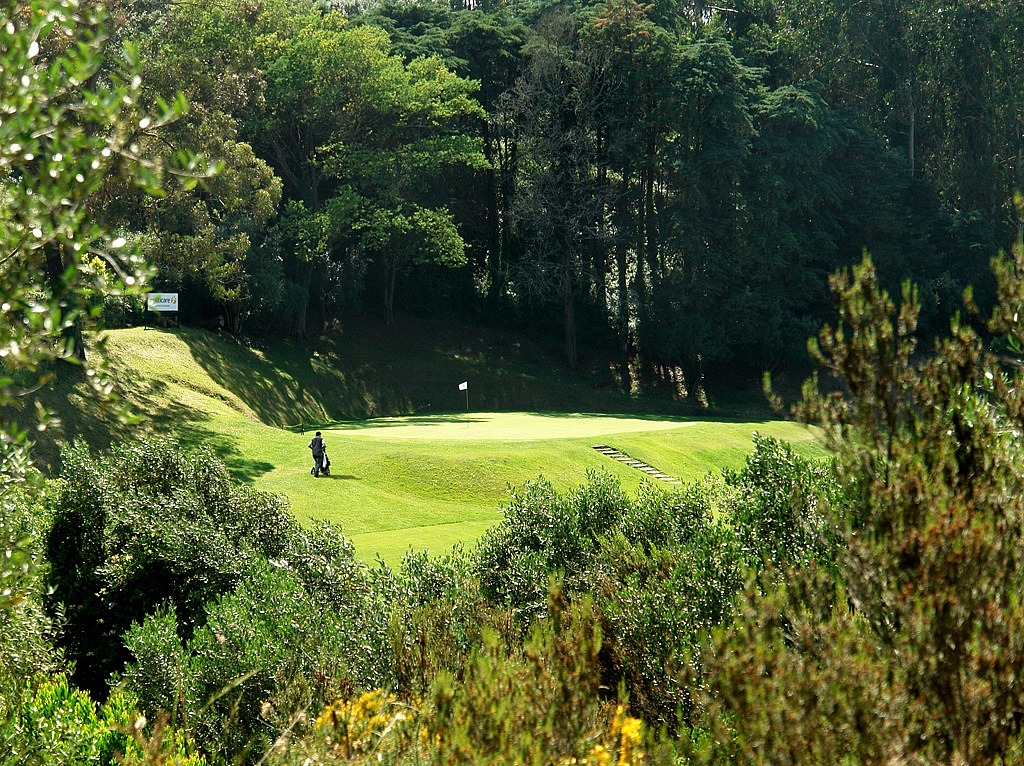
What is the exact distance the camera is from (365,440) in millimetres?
31625

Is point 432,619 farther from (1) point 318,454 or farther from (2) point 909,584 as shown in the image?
(1) point 318,454

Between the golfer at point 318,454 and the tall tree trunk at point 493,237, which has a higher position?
the tall tree trunk at point 493,237

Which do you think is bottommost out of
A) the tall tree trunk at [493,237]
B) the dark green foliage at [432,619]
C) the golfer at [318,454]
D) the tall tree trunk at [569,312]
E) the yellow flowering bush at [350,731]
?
the dark green foliage at [432,619]

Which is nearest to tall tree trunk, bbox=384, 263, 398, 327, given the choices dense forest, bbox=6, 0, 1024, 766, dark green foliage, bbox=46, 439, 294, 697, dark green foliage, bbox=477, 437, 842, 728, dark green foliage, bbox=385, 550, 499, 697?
dense forest, bbox=6, 0, 1024, 766

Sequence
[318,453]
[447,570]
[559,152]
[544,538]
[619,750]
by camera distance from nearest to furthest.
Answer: [619,750] < [447,570] < [544,538] < [318,453] < [559,152]

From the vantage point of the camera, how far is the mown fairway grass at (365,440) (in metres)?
24.8

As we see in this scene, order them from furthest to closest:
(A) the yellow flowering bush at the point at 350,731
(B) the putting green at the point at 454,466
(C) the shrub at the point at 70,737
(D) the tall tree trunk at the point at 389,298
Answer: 1. (D) the tall tree trunk at the point at 389,298
2. (B) the putting green at the point at 454,466
3. (C) the shrub at the point at 70,737
4. (A) the yellow flowering bush at the point at 350,731

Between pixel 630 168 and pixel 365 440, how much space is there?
2754 cm

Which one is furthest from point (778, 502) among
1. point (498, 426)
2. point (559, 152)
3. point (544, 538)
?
point (559, 152)

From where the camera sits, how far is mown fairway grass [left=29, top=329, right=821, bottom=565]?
2483 centimetres

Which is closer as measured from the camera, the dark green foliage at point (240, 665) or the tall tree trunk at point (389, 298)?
the dark green foliage at point (240, 665)

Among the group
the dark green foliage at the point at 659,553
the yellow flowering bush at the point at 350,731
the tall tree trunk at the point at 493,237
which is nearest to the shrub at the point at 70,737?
the yellow flowering bush at the point at 350,731

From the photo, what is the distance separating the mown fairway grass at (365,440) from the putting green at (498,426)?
0.07 metres

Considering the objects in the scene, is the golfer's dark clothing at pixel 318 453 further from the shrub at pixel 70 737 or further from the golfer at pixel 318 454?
the shrub at pixel 70 737
